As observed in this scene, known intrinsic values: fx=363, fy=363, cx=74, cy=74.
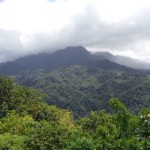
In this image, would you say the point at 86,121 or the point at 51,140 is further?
the point at 86,121

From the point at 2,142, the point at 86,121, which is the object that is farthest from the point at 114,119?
the point at 86,121

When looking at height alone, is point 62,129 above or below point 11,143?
above

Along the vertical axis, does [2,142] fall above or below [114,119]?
below

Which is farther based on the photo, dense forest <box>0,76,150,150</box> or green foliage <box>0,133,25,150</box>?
green foliage <box>0,133,25,150</box>

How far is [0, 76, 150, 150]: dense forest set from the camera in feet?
65.8

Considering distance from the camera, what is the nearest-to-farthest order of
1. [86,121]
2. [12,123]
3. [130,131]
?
[130,131] → [12,123] → [86,121]

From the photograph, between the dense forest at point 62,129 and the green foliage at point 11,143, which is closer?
the dense forest at point 62,129

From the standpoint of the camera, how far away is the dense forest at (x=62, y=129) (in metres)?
20.0

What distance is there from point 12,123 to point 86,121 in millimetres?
17311

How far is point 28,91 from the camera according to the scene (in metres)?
95.9

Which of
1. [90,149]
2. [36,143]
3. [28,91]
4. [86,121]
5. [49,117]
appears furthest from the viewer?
[28,91]

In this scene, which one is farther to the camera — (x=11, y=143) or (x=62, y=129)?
(x=11, y=143)

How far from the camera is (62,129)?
4350 centimetres

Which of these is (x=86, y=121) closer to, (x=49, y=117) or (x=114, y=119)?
(x=49, y=117)
